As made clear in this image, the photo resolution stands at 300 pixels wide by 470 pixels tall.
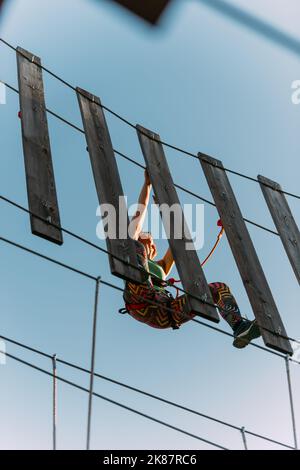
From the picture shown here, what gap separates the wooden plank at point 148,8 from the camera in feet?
6.05

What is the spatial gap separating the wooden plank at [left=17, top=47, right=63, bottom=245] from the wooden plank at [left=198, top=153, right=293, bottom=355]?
1.40 metres

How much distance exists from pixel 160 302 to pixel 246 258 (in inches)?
30.7

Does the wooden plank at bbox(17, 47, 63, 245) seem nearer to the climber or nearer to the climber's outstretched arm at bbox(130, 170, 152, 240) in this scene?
the climber

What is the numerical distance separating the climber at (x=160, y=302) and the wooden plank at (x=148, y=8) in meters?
3.71

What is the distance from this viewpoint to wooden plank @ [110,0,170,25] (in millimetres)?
1845

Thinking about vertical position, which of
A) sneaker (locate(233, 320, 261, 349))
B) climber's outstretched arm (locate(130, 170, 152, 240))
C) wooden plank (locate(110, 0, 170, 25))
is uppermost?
climber's outstretched arm (locate(130, 170, 152, 240))

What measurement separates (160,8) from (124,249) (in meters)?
3.02

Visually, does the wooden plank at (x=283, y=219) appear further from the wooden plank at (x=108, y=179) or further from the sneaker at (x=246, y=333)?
the wooden plank at (x=108, y=179)

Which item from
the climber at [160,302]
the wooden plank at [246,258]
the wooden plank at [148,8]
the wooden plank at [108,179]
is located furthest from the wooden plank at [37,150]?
the wooden plank at [148,8]

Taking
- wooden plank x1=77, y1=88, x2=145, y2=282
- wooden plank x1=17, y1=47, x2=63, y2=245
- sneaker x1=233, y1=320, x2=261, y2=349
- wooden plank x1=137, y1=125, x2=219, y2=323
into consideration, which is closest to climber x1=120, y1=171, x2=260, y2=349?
sneaker x1=233, y1=320, x2=261, y2=349

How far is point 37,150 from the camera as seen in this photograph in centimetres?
512

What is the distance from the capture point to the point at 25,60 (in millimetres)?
5809

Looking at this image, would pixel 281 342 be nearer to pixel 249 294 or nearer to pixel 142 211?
pixel 249 294
